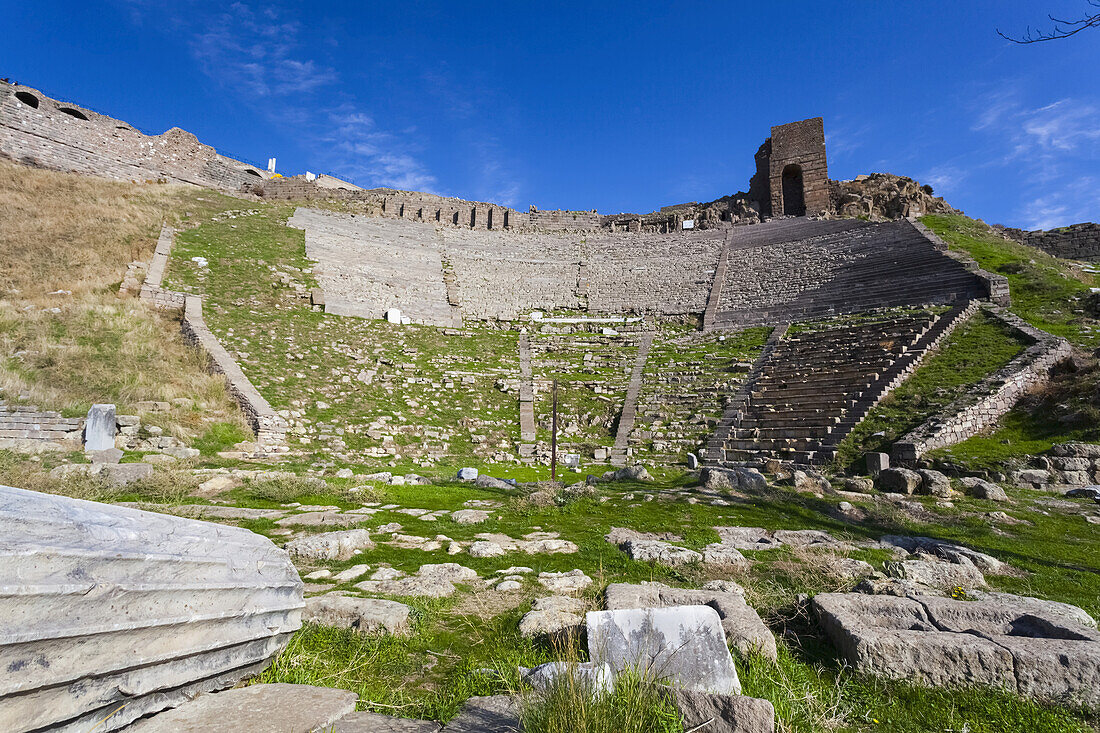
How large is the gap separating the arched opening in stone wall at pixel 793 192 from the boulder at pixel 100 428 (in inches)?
1467

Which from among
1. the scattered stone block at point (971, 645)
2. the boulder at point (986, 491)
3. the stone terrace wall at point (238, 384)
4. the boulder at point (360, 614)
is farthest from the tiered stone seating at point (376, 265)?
the scattered stone block at point (971, 645)

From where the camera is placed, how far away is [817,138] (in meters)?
35.7

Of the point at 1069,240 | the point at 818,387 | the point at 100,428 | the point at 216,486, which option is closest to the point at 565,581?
the point at 216,486

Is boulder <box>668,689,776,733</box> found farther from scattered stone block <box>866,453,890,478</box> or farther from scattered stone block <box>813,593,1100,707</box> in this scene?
scattered stone block <box>866,453,890,478</box>

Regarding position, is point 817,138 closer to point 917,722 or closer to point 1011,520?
point 1011,520

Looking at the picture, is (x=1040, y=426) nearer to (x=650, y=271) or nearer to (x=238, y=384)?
(x=650, y=271)

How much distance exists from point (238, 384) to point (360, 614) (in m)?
13.8

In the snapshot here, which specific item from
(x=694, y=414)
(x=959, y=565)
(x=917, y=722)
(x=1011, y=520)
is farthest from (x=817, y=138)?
(x=917, y=722)

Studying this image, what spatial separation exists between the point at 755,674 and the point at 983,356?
18375 millimetres

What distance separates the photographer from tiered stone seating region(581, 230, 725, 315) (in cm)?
2753

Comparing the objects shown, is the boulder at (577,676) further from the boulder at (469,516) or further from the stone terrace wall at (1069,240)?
the stone terrace wall at (1069,240)

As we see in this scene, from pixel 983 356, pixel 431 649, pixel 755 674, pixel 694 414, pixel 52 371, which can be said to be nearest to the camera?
pixel 755 674

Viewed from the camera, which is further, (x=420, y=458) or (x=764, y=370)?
(x=764, y=370)

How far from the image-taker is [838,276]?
24672 millimetres
